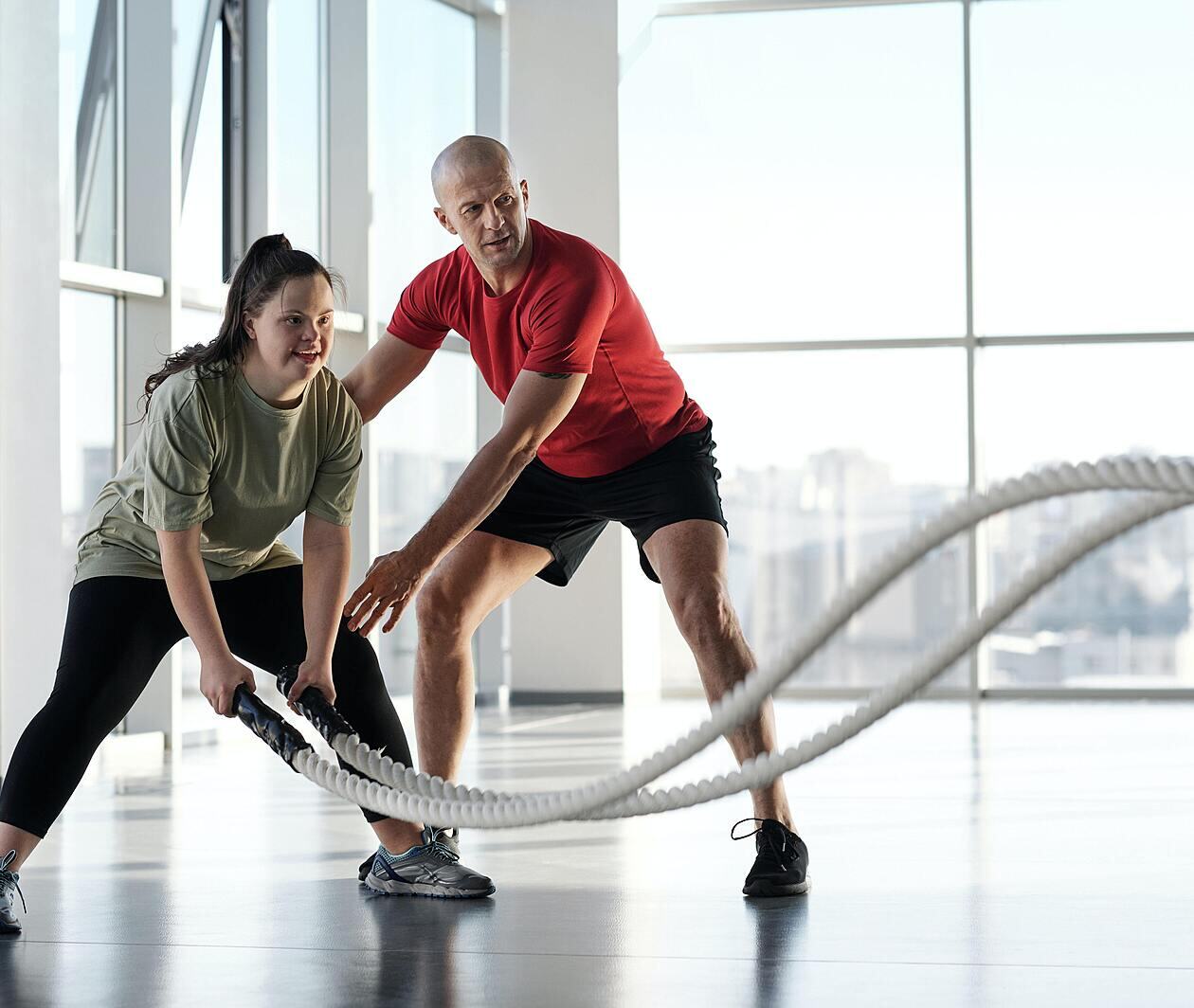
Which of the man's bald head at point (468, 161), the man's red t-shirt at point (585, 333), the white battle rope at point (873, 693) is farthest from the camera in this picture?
the man's red t-shirt at point (585, 333)

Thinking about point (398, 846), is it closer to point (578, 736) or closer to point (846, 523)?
point (578, 736)

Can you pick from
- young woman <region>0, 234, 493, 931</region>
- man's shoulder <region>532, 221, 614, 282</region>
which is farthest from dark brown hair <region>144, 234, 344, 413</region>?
man's shoulder <region>532, 221, 614, 282</region>

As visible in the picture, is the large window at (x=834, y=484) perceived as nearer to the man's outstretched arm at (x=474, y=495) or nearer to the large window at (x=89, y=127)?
the large window at (x=89, y=127)

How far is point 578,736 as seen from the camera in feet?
17.2

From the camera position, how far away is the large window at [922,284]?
6855mm

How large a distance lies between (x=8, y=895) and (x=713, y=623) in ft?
3.66

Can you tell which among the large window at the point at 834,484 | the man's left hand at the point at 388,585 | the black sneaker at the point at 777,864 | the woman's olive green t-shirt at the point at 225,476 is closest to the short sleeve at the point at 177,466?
the woman's olive green t-shirt at the point at 225,476

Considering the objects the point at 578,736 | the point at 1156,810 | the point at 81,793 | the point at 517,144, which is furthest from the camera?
the point at 517,144

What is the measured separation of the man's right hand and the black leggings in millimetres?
194

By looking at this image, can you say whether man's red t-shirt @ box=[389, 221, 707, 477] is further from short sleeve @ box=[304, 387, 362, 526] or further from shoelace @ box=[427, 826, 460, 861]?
shoelace @ box=[427, 826, 460, 861]

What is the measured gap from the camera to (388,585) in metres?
2.16

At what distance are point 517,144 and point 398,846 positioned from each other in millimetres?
4725

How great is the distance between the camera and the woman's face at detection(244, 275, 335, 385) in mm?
2223

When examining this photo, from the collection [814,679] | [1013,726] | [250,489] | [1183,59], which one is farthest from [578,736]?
[1183,59]
